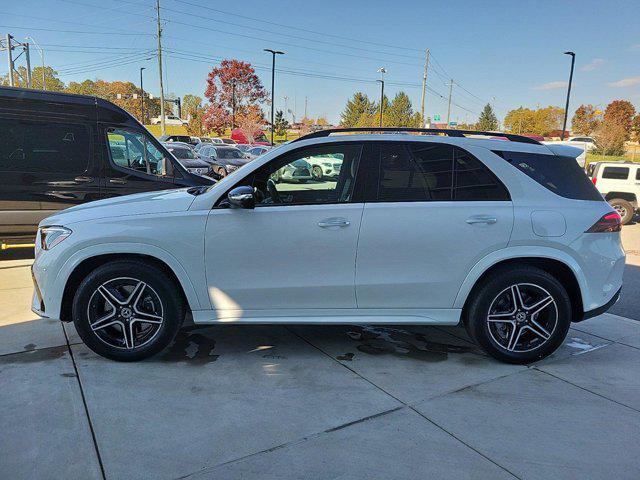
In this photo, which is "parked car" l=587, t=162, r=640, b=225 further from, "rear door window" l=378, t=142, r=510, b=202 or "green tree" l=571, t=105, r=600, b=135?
"green tree" l=571, t=105, r=600, b=135

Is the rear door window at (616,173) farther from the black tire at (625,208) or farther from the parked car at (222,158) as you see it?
the parked car at (222,158)

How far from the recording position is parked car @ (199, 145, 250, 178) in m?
21.4

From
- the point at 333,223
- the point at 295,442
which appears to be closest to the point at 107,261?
the point at 333,223

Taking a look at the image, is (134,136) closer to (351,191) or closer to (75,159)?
(75,159)

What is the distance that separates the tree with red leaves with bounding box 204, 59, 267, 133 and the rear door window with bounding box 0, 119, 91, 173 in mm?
68388

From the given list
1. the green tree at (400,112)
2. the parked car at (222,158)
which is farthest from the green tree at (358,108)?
the parked car at (222,158)

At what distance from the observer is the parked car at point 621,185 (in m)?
13.0

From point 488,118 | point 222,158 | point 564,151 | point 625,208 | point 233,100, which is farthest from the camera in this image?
point 488,118

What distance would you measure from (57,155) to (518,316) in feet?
20.6

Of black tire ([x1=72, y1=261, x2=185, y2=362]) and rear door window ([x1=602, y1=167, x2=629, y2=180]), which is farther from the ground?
rear door window ([x1=602, y1=167, x2=629, y2=180])

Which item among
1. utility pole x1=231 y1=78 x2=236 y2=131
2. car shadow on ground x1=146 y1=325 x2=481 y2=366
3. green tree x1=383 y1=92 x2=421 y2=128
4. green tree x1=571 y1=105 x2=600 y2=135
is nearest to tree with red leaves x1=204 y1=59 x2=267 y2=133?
utility pole x1=231 y1=78 x2=236 y2=131

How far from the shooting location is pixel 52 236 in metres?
3.72

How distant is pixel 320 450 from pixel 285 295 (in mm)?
1294

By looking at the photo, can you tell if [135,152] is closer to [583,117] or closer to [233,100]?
[233,100]
